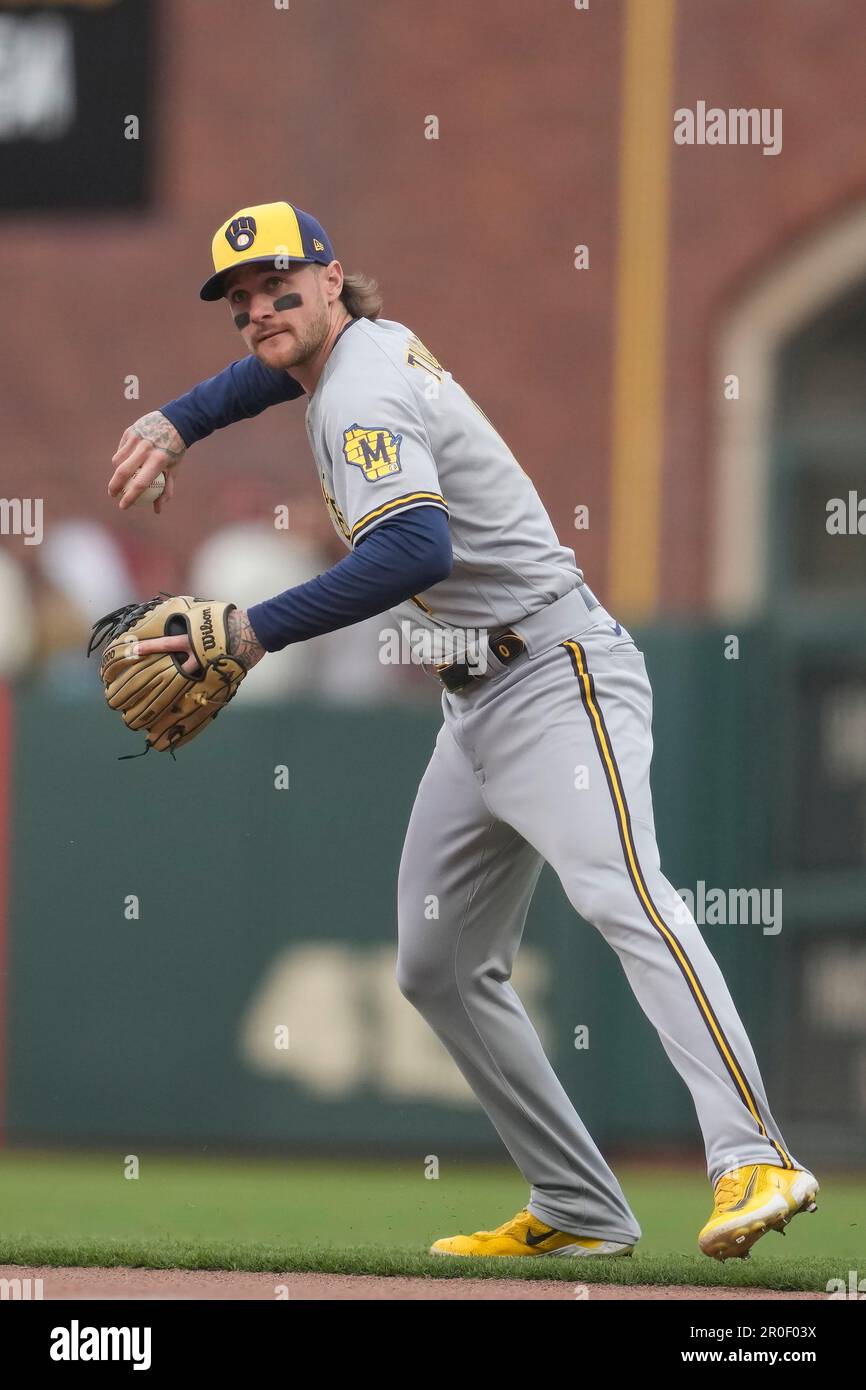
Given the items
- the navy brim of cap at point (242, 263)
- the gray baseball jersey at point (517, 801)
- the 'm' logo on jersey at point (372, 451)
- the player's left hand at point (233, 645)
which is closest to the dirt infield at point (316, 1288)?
the gray baseball jersey at point (517, 801)

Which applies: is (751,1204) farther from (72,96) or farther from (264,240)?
(72,96)

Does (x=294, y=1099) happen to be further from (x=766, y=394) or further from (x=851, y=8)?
(x=851, y=8)

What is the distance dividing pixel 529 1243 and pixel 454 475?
1.75m

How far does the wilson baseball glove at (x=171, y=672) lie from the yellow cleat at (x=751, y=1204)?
1383mm

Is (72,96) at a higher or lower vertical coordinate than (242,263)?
higher

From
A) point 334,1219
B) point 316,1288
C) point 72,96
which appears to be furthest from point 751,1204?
point 72,96

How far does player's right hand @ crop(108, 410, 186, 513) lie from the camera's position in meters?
4.89

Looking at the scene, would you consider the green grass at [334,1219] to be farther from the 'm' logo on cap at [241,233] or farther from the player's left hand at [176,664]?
the 'm' logo on cap at [241,233]

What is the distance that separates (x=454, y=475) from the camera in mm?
4637

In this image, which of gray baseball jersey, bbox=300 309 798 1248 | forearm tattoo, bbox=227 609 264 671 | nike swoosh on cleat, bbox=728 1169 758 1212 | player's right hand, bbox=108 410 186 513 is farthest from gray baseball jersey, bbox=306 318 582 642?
nike swoosh on cleat, bbox=728 1169 758 1212

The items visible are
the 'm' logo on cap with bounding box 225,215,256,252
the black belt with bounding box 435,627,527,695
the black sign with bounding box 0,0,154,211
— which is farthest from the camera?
the black sign with bounding box 0,0,154,211

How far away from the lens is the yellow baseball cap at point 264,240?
4480mm

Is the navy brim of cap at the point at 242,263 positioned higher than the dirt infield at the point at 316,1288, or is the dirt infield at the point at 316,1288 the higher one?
the navy brim of cap at the point at 242,263

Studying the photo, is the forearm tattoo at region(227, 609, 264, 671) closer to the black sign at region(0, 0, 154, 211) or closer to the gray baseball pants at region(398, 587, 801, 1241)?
the gray baseball pants at region(398, 587, 801, 1241)
